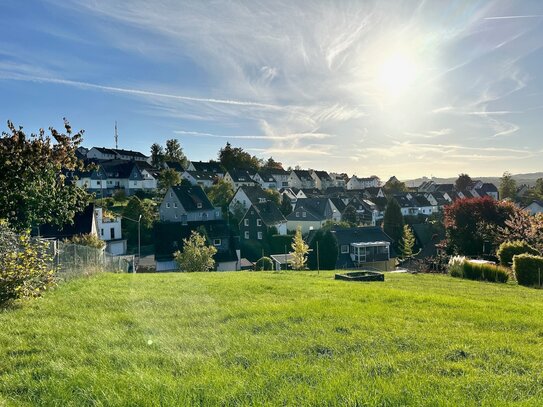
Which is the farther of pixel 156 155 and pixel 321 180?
pixel 321 180

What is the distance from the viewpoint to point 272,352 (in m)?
5.57

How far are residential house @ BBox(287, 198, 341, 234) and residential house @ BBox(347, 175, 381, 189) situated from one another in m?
66.3

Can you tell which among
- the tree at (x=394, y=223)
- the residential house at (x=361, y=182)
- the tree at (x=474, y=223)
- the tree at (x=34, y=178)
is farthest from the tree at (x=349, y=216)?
the residential house at (x=361, y=182)

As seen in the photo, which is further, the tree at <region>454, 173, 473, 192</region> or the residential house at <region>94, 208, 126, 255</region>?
the tree at <region>454, 173, 473, 192</region>

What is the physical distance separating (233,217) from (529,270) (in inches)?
1804

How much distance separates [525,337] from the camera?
21.2 ft

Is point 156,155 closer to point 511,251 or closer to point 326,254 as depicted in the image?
point 326,254

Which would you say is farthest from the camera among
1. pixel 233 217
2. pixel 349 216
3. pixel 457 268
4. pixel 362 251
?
pixel 349 216

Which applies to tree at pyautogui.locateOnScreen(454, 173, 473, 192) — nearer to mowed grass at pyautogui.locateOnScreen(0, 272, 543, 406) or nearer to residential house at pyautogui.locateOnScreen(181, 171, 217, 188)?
residential house at pyautogui.locateOnScreen(181, 171, 217, 188)

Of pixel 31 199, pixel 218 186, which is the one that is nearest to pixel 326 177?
pixel 218 186

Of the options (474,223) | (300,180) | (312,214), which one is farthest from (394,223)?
(300,180)

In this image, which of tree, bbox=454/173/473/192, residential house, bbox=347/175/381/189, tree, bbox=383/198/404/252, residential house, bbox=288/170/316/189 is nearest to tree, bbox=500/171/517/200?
tree, bbox=454/173/473/192

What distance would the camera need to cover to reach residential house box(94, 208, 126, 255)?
42.3 metres

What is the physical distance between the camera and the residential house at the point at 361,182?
133875mm
